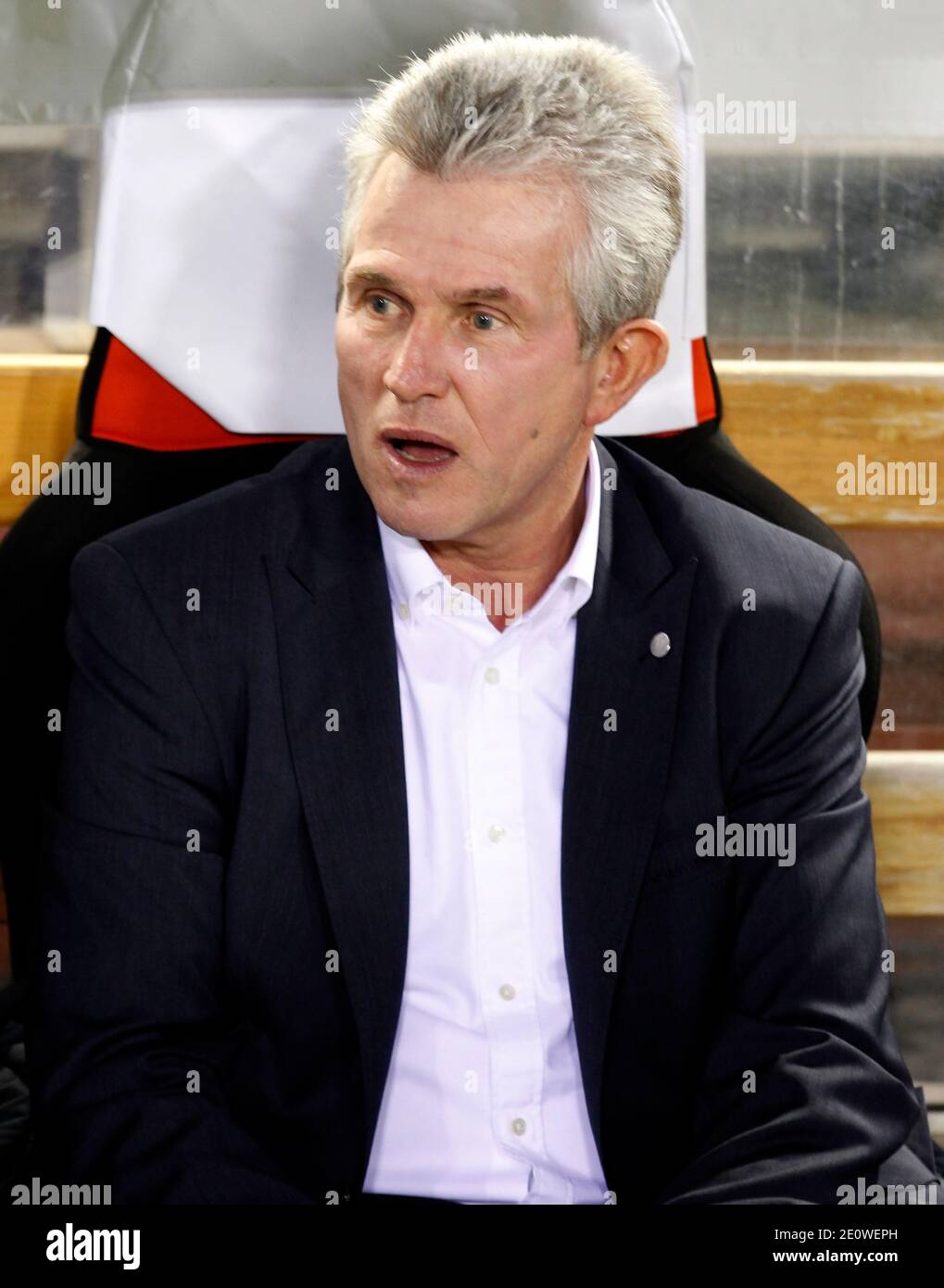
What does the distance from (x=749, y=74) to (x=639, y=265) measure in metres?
0.36

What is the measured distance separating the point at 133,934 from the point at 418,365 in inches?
20.6

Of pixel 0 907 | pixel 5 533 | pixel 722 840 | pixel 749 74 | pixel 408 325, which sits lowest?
pixel 0 907

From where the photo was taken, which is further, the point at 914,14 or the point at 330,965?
the point at 914,14

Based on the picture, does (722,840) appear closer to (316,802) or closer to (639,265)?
(316,802)

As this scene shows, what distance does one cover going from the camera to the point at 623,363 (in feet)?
4.62

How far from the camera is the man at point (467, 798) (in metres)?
1.25

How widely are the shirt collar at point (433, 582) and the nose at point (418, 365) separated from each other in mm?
147

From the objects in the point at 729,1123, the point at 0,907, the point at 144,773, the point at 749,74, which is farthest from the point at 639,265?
the point at 0,907

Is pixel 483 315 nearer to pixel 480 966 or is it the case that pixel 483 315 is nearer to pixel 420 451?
pixel 420 451

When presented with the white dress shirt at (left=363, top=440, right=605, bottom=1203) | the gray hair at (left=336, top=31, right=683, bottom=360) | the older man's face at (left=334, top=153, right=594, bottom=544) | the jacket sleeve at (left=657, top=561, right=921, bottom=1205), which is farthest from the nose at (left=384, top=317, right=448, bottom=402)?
the jacket sleeve at (left=657, top=561, right=921, bottom=1205)

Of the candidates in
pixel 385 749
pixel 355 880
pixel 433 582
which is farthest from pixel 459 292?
pixel 355 880

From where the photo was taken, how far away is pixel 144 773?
4.14ft

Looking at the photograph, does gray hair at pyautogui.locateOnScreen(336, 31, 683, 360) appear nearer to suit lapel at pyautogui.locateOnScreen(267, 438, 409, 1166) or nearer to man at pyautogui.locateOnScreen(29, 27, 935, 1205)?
man at pyautogui.locateOnScreen(29, 27, 935, 1205)

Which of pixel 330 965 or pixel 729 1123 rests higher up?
pixel 330 965
